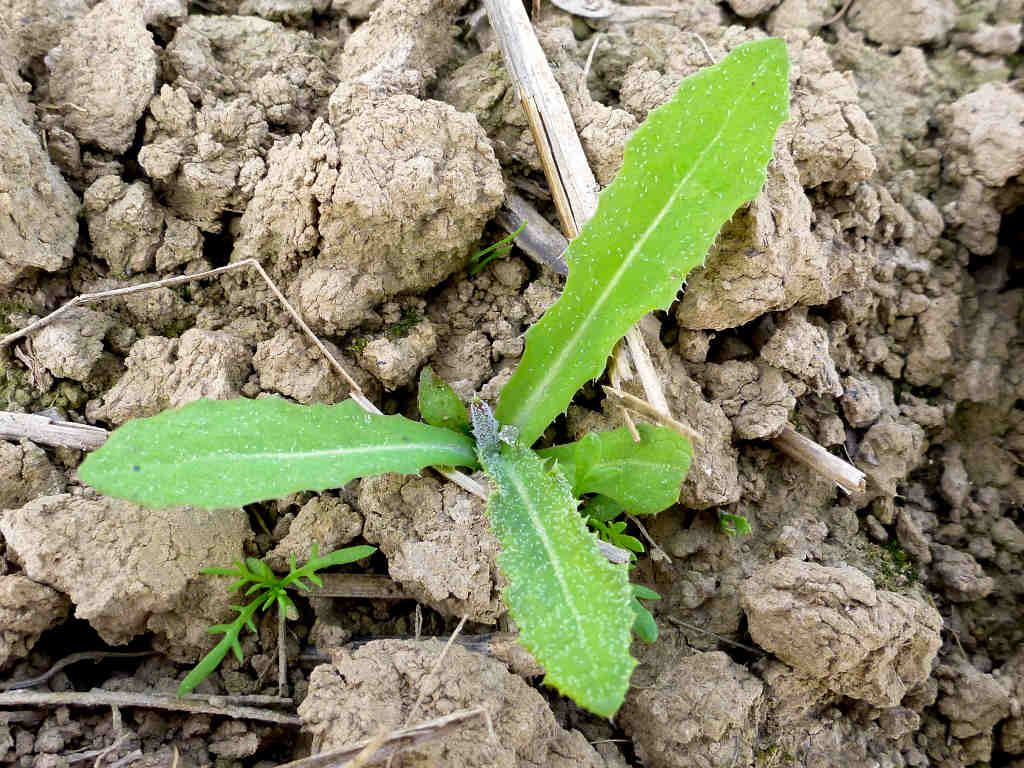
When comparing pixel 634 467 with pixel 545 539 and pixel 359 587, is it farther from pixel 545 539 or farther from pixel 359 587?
pixel 359 587

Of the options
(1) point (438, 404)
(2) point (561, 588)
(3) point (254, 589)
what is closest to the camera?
(2) point (561, 588)

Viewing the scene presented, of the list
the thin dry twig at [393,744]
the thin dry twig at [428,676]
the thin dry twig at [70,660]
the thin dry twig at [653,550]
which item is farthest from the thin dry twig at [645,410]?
the thin dry twig at [70,660]

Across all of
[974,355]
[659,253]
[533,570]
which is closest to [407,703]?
[533,570]

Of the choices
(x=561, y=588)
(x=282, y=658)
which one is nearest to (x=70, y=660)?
(x=282, y=658)

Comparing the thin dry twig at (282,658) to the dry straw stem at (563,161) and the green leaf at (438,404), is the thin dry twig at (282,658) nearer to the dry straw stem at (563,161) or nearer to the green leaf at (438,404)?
the green leaf at (438,404)

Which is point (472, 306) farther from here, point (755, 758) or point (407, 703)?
point (755, 758)

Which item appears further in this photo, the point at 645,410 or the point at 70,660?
the point at 645,410
